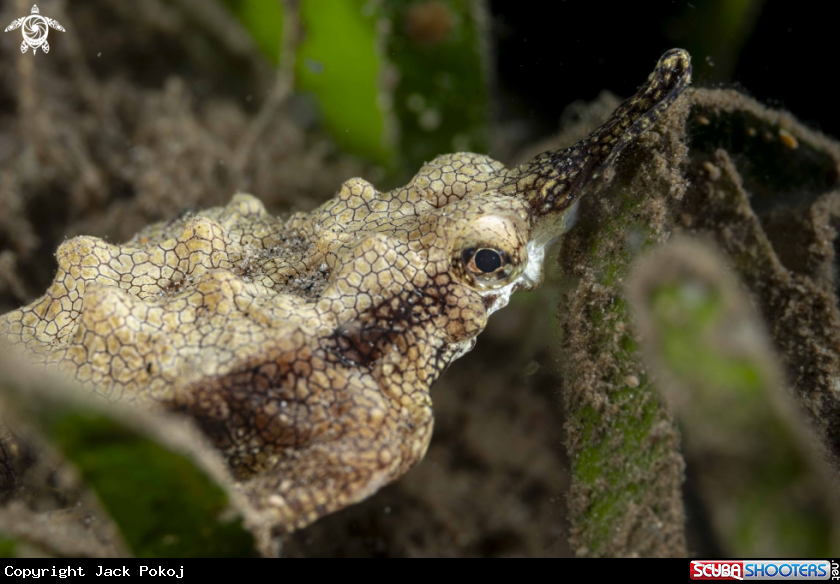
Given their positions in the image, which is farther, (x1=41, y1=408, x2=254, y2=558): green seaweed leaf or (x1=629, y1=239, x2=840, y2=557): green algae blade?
(x1=629, y1=239, x2=840, y2=557): green algae blade

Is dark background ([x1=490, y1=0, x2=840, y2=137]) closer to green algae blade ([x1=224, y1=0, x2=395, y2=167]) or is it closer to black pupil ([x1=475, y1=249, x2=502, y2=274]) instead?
green algae blade ([x1=224, y1=0, x2=395, y2=167])

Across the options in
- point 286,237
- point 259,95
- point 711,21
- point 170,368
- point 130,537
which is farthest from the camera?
point 259,95

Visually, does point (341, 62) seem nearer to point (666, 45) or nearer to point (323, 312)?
point (666, 45)

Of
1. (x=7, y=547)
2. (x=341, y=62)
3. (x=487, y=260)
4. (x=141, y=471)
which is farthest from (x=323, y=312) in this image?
(x=341, y=62)

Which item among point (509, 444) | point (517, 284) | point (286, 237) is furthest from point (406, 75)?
point (509, 444)

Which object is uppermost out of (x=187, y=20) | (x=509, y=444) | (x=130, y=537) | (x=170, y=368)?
(x=187, y=20)

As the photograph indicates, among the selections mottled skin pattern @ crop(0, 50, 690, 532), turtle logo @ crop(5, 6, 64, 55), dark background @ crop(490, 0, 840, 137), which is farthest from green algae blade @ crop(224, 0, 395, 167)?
mottled skin pattern @ crop(0, 50, 690, 532)

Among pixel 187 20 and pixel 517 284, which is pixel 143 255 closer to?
pixel 517 284
